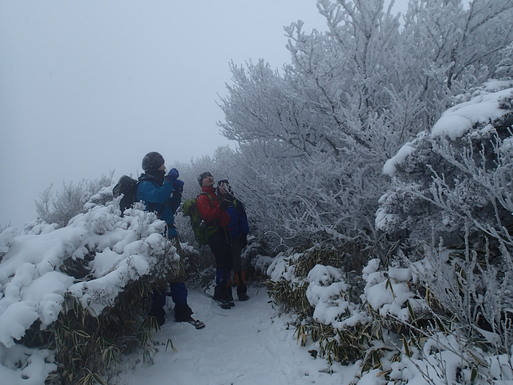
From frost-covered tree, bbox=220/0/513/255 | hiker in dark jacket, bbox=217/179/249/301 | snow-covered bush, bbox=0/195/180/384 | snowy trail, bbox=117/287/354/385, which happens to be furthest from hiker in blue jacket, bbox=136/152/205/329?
frost-covered tree, bbox=220/0/513/255

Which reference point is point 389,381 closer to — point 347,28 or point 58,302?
point 58,302

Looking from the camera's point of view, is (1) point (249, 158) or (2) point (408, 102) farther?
(1) point (249, 158)

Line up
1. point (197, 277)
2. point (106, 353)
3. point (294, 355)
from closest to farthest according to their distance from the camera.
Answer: point (106, 353) < point (294, 355) < point (197, 277)

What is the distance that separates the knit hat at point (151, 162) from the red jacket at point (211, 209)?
0.90 metres

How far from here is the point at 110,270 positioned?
3426 mm

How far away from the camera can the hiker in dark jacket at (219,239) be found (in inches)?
213

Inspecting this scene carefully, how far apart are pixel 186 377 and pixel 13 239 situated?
233 cm

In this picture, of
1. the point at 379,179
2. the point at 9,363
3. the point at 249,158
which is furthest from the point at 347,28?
the point at 9,363

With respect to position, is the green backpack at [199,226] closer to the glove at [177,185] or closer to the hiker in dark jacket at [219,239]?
the hiker in dark jacket at [219,239]

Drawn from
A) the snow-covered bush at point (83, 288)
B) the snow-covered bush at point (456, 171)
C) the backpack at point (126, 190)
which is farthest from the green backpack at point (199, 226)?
the snow-covered bush at point (456, 171)

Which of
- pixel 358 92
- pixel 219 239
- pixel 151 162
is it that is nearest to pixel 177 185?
pixel 151 162

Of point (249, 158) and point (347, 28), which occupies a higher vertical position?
point (347, 28)

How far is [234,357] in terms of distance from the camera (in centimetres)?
400

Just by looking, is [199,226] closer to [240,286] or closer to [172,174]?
[172,174]
